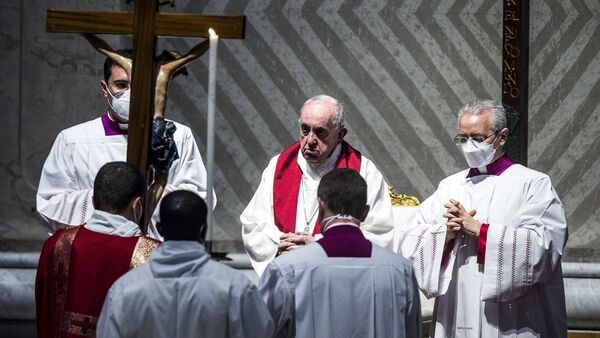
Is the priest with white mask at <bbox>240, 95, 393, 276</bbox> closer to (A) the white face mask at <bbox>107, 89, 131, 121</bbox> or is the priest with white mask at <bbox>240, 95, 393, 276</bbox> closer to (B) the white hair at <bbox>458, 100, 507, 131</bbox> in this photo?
(B) the white hair at <bbox>458, 100, 507, 131</bbox>

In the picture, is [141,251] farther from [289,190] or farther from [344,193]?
[289,190]

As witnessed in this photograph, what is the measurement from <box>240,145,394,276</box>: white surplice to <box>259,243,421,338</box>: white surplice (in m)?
1.32

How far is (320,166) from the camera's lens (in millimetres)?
6770

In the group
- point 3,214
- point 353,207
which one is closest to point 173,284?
point 353,207

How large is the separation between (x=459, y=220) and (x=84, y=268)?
2000mm

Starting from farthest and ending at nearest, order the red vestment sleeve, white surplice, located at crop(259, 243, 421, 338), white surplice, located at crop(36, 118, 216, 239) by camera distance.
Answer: white surplice, located at crop(36, 118, 216, 239) → the red vestment sleeve → white surplice, located at crop(259, 243, 421, 338)

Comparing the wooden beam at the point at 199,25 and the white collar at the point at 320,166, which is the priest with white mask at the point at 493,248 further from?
the wooden beam at the point at 199,25

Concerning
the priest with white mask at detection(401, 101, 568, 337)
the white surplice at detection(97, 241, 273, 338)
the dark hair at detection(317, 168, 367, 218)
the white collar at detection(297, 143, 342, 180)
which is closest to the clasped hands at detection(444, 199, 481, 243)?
the priest with white mask at detection(401, 101, 568, 337)

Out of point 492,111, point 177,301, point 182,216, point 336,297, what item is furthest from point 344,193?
point 492,111

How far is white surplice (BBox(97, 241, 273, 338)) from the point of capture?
15.1 feet

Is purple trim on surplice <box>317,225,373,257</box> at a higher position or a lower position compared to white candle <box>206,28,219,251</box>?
lower

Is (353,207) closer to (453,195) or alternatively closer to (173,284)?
(173,284)

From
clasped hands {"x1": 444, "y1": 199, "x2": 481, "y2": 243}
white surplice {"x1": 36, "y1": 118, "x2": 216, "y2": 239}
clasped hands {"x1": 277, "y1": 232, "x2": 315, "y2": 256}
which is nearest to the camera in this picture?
clasped hands {"x1": 277, "y1": 232, "x2": 315, "y2": 256}

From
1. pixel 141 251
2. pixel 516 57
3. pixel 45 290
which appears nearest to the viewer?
pixel 141 251
